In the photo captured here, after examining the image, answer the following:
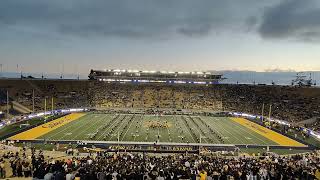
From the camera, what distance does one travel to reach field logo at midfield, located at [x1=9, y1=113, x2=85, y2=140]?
42656mm

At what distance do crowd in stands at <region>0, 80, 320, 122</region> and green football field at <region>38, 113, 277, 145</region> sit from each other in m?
19.9

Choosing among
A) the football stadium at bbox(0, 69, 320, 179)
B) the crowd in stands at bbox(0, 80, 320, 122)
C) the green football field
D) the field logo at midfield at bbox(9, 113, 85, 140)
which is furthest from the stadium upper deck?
the green football field

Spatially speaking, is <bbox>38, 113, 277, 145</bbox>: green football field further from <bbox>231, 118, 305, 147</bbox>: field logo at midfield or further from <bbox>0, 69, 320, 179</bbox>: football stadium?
<bbox>231, 118, 305, 147</bbox>: field logo at midfield

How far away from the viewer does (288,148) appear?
39.7m

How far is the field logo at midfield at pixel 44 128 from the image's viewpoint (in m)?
42.7

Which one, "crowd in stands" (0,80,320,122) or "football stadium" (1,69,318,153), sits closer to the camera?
"football stadium" (1,69,318,153)

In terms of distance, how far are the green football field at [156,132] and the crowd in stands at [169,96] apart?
65.3 feet

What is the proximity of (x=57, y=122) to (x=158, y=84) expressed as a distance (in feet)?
164

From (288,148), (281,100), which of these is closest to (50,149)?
(288,148)

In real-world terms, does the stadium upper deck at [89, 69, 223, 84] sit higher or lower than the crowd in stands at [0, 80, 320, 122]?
higher

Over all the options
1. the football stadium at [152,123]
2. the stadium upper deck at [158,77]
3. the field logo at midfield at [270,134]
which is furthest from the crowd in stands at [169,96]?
A: the field logo at midfield at [270,134]

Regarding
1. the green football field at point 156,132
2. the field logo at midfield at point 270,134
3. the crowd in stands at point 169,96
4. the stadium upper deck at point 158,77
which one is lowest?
the field logo at midfield at point 270,134

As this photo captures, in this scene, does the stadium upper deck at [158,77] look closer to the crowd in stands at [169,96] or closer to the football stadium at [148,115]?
the football stadium at [148,115]

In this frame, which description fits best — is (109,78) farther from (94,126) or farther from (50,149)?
(50,149)
